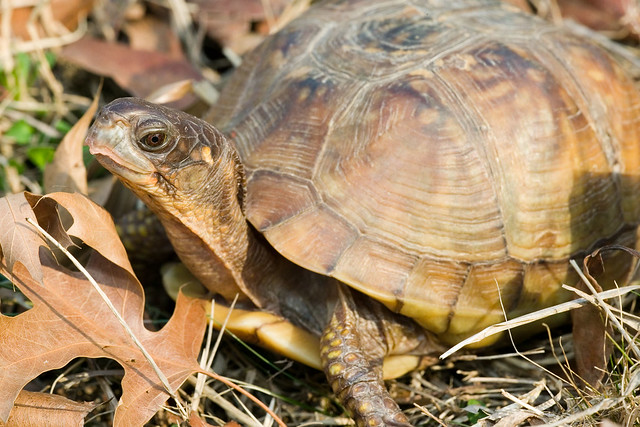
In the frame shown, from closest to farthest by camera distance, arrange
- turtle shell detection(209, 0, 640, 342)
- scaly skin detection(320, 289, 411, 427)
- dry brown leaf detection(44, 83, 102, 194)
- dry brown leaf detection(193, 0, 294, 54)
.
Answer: scaly skin detection(320, 289, 411, 427) < turtle shell detection(209, 0, 640, 342) < dry brown leaf detection(44, 83, 102, 194) < dry brown leaf detection(193, 0, 294, 54)

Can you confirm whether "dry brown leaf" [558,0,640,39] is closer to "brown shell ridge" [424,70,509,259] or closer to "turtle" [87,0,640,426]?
"turtle" [87,0,640,426]

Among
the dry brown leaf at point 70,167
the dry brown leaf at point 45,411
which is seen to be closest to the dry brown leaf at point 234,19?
the dry brown leaf at point 70,167

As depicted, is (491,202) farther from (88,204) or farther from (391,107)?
(88,204)

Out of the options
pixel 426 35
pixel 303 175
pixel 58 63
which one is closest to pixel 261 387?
pixel 303 175

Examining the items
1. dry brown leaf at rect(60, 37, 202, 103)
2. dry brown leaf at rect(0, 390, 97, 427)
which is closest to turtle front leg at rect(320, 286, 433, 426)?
dry brown leaf at rect(0, 390, 97, 427)

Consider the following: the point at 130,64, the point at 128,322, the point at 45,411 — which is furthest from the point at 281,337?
the point at 130,64

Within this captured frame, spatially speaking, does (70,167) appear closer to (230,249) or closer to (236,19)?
(230,249)
